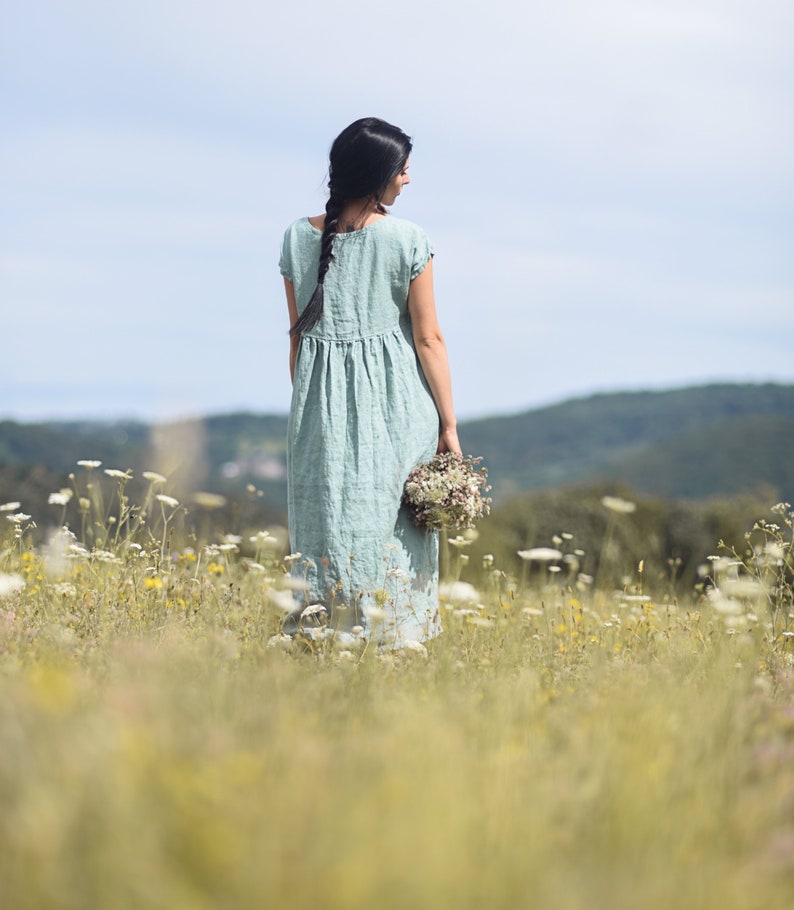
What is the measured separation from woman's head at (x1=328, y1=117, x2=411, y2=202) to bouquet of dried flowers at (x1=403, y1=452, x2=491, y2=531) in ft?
4.53

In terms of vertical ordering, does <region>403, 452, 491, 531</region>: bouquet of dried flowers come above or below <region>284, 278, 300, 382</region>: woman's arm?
below

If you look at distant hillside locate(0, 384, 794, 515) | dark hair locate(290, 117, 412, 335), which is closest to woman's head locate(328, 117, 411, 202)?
dark hair locate(290, 117, 412, 335)

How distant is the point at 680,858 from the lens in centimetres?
209

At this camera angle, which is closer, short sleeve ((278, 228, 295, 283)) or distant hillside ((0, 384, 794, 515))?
short sleeve ((278, 228, 295, 283))

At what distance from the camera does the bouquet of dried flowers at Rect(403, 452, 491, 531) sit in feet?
14.7

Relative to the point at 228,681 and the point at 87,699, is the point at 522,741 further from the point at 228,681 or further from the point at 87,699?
the point at 87,699

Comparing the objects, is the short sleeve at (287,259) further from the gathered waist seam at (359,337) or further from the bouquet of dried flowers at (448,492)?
the bouquet of dried flowers at (448,492)

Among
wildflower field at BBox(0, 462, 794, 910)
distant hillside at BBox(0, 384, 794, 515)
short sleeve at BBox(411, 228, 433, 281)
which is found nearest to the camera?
wildflower field at BBox(0, 462, 794, 910)

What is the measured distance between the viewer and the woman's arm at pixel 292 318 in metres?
4.93

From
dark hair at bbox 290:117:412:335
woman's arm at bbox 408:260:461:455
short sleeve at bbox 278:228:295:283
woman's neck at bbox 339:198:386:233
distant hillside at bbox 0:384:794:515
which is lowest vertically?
distant hillside at bbox 0:384:794:515

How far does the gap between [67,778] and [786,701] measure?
294 cm

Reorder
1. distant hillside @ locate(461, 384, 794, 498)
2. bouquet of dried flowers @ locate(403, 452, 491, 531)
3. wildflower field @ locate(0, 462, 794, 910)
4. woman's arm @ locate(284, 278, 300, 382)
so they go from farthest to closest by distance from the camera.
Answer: distant hillside @ locate(461, 384, 794, 498)
woman's arm @ locate(284, 278, 300, 382)
bouquet of dried flowers @ locate(403, 452, 491, 531)
wildflower field @ locate(0, 462, 794, 910)

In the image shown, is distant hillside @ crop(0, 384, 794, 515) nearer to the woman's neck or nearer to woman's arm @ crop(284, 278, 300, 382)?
woman's arm @ crop(284, 278, 300, 382)

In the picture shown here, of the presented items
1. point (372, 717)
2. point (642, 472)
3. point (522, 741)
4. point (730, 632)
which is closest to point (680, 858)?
point (522, 741)
